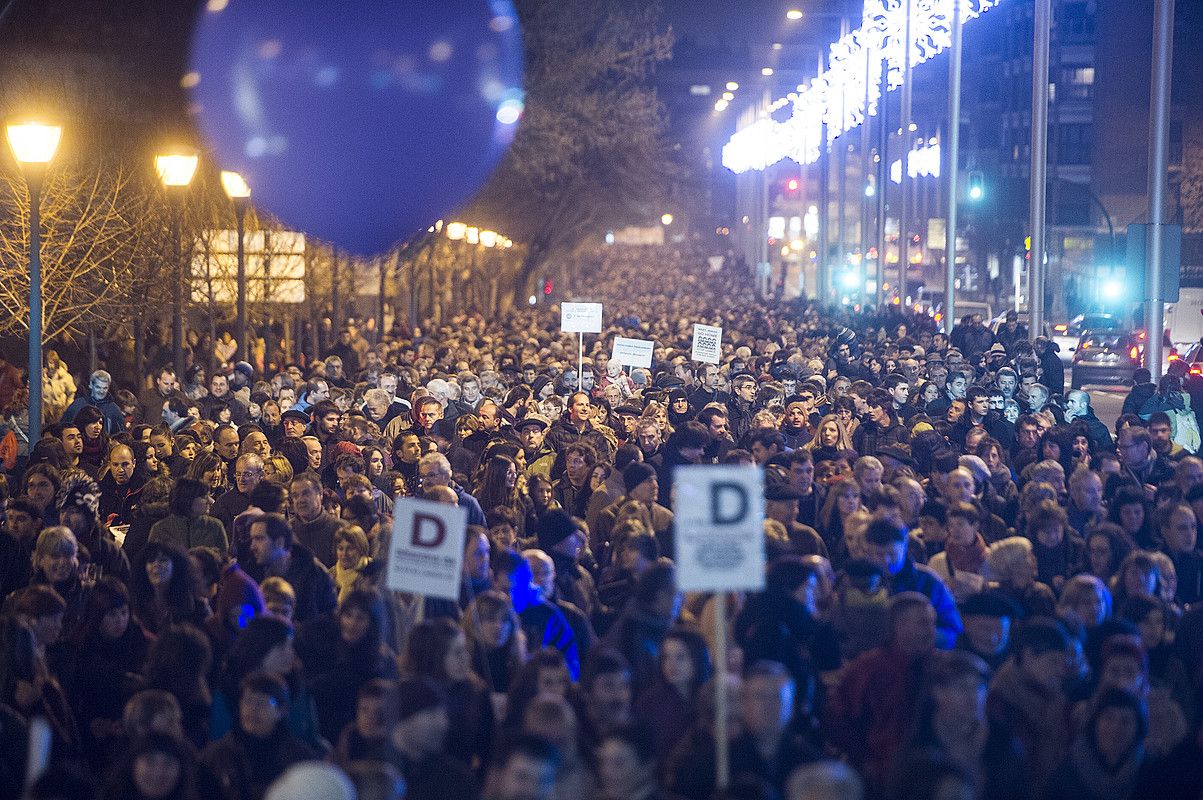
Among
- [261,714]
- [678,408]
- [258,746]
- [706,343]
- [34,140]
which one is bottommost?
[258,746]

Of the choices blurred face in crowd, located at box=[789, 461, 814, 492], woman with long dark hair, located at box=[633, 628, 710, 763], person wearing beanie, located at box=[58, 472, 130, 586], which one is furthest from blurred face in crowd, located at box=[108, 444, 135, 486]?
woman with long dark hair, located at box=[633, 628, 710, 763]

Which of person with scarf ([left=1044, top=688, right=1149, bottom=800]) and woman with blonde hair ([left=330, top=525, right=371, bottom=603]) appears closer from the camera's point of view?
person with scarf ([left=1044, top=688, right=1149, bottom=800])

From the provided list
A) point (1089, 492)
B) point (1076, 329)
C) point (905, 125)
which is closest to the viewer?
→ point (1089, 492)

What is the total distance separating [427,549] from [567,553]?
6.28 feet

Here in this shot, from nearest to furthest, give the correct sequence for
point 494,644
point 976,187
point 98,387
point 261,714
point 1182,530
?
point 261,714 < point 494,644 < point 1182,530 < point 98,387 < point 976,187

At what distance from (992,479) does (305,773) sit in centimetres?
832

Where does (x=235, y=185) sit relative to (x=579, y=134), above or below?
below

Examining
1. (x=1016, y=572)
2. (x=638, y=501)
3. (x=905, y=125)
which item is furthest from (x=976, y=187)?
(x=1016, y=572)

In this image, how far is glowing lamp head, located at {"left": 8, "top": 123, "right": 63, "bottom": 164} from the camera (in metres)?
15.8

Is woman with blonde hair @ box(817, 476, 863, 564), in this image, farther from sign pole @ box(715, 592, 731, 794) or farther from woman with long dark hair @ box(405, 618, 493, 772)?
sign pole @ box(715, 592, 731, 794)

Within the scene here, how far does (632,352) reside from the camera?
73.4 ft

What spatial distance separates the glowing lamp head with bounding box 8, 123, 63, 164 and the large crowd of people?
2.14 m

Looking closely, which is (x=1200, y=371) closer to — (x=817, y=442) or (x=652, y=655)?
(x=817, y=442)

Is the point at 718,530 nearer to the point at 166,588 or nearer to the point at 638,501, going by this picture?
the point at 166,588
